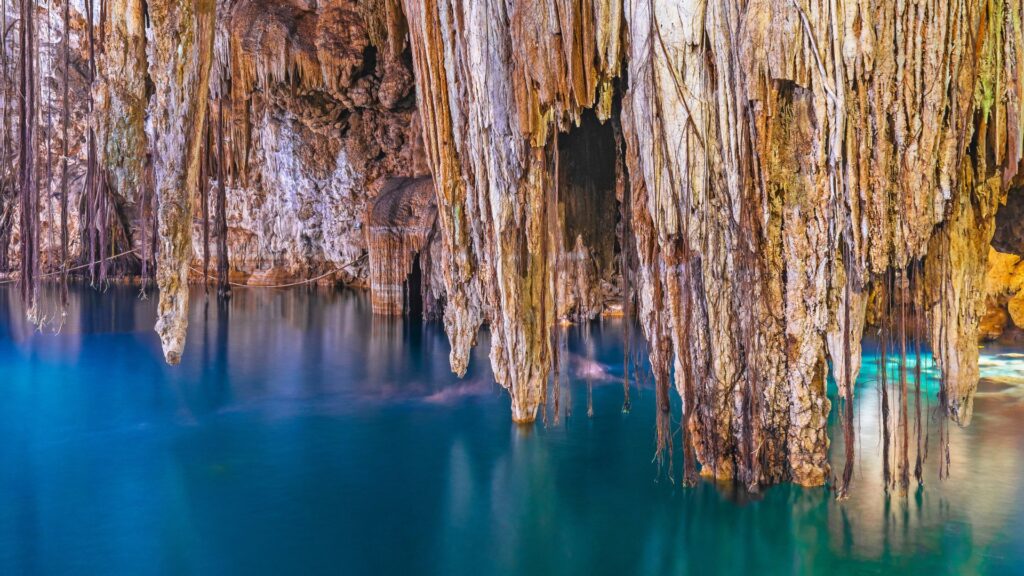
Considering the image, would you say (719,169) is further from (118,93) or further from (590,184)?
(590,184)

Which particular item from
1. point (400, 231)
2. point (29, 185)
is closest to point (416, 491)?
point (29, 185)

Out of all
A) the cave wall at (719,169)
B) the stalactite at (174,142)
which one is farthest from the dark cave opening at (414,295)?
the stalactite at (174,142)

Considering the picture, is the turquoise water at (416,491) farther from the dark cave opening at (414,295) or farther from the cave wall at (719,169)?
the dark cave opening at (414,295)

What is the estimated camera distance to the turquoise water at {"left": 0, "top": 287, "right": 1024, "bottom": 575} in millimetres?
3623

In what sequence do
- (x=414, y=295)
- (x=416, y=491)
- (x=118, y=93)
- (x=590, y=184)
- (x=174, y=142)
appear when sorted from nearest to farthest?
(x=416, y=491) < (x=174, y=142) < (x=118, y=93) < (x=590, y=184) < (x=414, y=295)

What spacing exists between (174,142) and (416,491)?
2.59 meters

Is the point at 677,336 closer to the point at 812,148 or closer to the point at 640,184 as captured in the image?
the point at 640,184

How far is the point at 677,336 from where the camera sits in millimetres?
3656

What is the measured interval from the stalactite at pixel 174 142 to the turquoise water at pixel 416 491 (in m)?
1.01

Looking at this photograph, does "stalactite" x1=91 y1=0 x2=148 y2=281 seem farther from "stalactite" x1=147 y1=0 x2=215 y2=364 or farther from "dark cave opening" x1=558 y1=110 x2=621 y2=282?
"dark cave opening" x1=558 y1=110 x2=621 y2=282

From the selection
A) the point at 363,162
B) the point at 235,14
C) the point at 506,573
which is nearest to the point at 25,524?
the point at 506,573

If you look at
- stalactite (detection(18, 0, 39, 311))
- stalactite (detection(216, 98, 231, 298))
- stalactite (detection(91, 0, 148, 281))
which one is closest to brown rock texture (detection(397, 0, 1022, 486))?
stalactite (detection(91, 0, 148, 281))

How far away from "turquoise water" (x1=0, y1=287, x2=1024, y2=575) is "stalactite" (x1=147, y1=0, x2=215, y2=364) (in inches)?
39.8

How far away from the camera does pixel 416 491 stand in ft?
14.9
